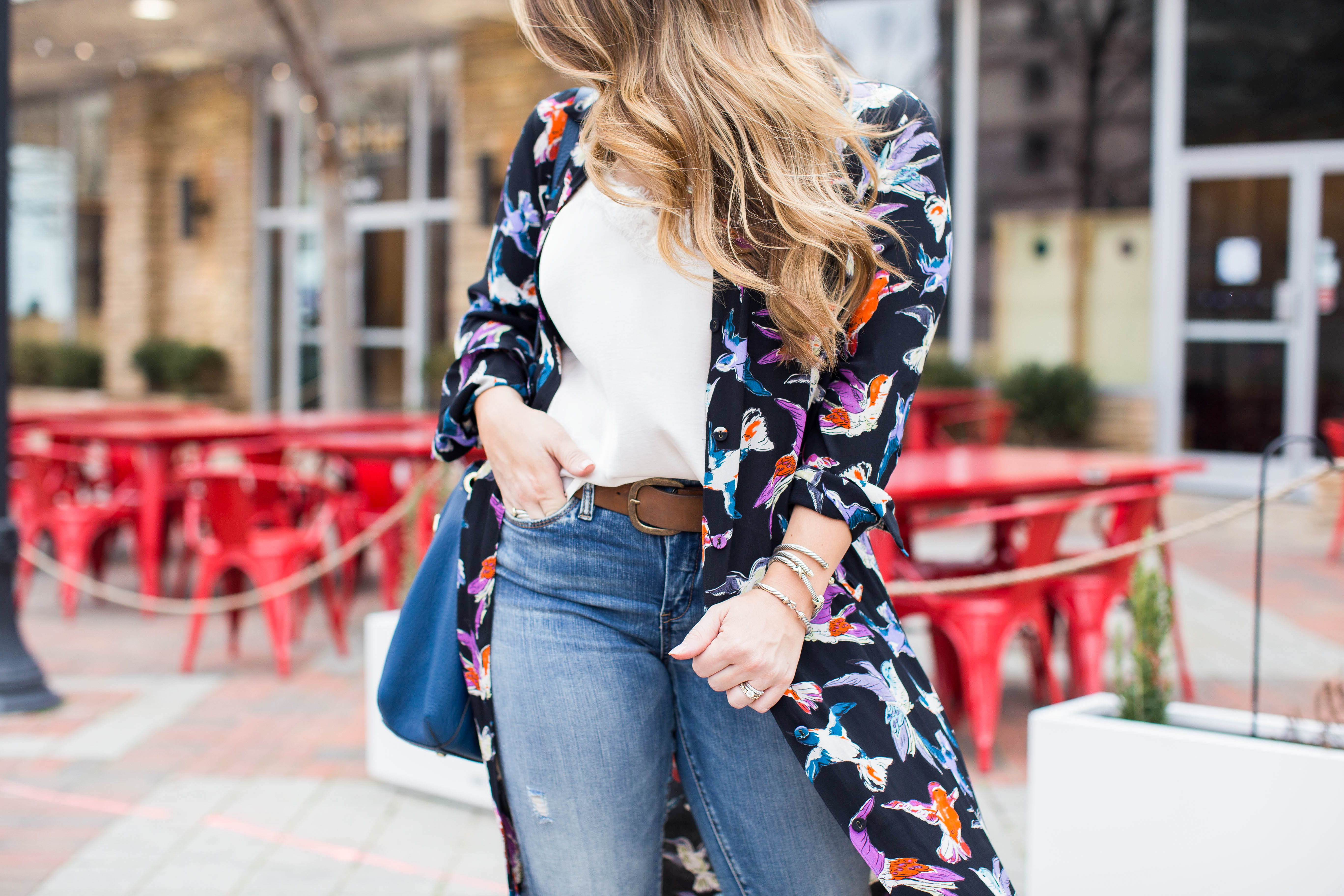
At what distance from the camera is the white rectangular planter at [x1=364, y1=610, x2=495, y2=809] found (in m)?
3.24

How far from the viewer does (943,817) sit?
114 cm

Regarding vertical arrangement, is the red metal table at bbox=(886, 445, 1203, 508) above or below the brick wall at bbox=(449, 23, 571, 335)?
below

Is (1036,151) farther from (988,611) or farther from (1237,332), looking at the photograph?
(988,611)

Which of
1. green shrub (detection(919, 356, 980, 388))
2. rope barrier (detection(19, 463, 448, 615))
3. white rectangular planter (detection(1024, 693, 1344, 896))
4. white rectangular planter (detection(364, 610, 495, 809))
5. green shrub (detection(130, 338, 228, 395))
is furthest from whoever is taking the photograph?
green shrub (detection(130, 338, 228, 395))

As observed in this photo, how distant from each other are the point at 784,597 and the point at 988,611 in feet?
8.04

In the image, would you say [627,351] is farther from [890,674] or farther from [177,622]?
[177,622]

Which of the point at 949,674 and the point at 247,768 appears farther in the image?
the point at 949,674

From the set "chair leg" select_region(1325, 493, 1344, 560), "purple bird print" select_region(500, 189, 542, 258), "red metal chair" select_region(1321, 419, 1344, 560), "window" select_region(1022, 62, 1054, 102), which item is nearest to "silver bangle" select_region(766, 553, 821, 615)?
"purple bird print" select_region(500, 189, 542, 258)

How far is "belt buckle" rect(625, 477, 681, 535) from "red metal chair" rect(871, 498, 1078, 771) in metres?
2.26

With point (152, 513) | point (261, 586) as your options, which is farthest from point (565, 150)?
point (152, 513)

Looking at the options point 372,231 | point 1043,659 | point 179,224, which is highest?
point 179,224

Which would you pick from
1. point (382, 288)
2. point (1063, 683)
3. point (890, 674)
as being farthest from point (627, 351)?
point (382, 288)

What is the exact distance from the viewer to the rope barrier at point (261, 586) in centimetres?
438

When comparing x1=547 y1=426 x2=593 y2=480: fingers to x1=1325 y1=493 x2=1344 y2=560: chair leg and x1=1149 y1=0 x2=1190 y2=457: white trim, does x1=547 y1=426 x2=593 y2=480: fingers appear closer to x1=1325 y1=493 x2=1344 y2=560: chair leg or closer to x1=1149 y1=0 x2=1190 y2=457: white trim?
x1=1325 y1=493 x2=1344 y2=560: chair leg
